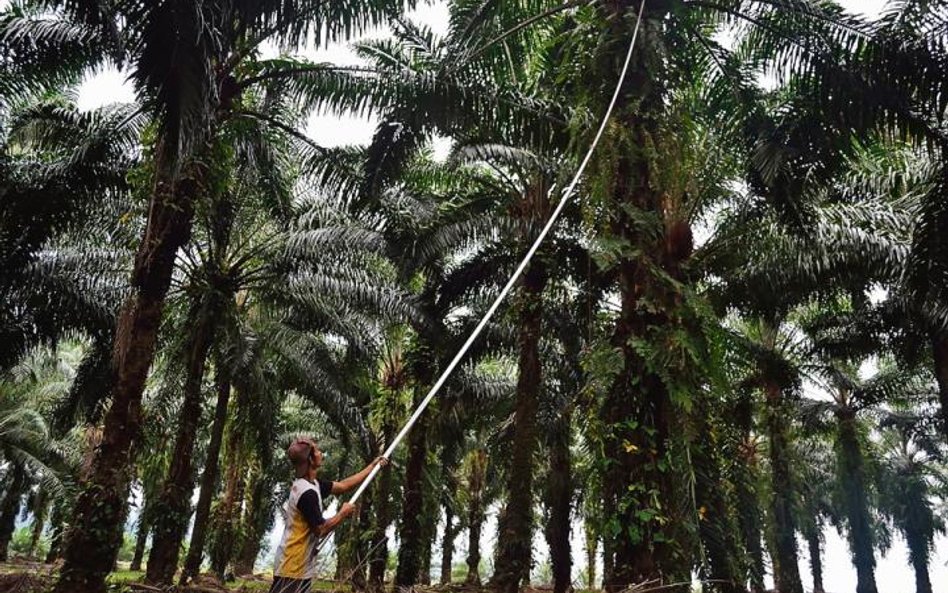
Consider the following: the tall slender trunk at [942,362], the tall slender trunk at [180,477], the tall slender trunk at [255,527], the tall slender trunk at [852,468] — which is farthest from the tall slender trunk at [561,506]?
the tall slender trunk at [255,527]

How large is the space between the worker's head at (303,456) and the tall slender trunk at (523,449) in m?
6.63

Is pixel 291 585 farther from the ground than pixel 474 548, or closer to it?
closer to it

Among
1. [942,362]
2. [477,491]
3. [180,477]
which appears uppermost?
[942,362]

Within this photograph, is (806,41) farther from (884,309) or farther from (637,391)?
(884,309)

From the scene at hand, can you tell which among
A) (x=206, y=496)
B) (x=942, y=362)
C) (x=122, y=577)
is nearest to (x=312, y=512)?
(x=206, y=496)

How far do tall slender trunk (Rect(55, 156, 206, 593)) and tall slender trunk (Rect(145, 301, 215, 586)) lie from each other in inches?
162

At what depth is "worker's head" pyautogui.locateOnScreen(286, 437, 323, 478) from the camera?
406cm

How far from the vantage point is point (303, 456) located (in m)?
4.08

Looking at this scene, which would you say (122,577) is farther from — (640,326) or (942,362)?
(942,362)

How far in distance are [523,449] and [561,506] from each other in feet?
15.8

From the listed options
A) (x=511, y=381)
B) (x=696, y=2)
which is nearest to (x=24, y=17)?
(x=696, y=2)

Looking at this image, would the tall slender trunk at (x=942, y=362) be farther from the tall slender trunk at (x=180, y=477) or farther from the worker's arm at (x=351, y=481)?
the tall slender trunk at (x=180, y=477)

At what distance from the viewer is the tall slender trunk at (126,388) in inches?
260

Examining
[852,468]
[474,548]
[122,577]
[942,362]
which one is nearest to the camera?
[942,362]
